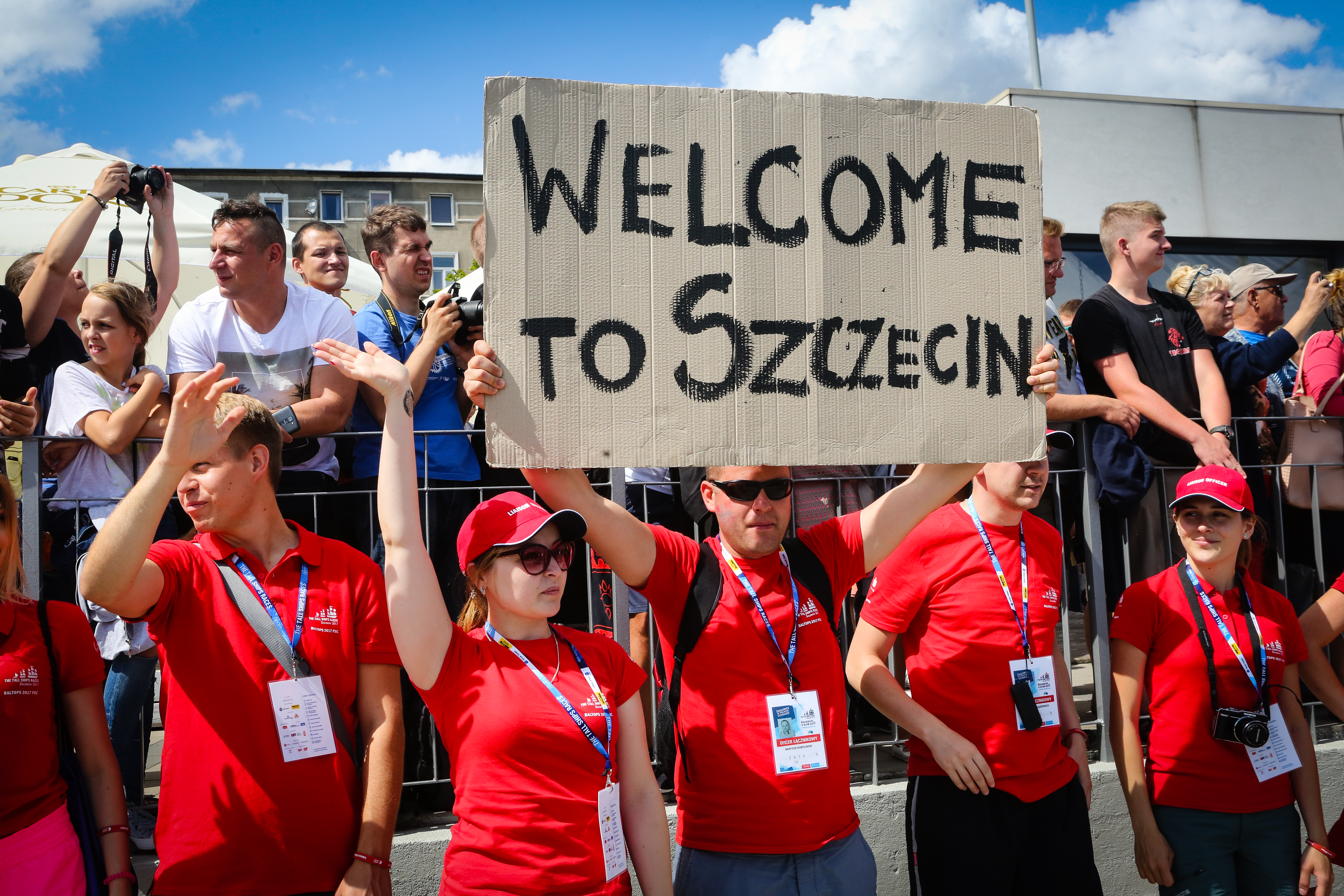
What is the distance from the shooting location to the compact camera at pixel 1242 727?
346 centimetres

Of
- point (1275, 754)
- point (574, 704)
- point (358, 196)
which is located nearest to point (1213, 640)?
point (1275, 754)

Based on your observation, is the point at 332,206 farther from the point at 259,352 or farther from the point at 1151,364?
the point at 1151,364

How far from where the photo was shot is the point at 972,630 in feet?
11.0

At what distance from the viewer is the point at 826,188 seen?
2.68 metres

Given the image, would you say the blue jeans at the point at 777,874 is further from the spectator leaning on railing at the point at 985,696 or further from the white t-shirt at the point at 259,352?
the white t-shirt at the point at 259,352

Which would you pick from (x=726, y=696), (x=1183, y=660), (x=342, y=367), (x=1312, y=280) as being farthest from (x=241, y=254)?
(x=1312, y=280)

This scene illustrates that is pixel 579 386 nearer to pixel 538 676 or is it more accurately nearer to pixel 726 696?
pixel 538 676

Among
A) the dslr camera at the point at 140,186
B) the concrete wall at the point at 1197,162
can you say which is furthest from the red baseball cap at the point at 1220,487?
the concrete wall at the point at 1197,162

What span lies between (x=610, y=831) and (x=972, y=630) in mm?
1481

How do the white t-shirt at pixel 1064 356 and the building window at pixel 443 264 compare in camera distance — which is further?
the building window at pixel 443 264

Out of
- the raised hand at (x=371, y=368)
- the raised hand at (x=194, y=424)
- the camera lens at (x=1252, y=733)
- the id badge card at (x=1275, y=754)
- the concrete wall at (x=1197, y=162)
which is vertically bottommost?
the id badge card at (x=1275, y=754)

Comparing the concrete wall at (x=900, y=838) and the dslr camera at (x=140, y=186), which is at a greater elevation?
the dslr camera at (x=140, y=186)

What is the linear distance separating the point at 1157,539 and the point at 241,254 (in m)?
4.36

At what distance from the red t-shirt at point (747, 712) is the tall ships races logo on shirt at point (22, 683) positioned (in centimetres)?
159
